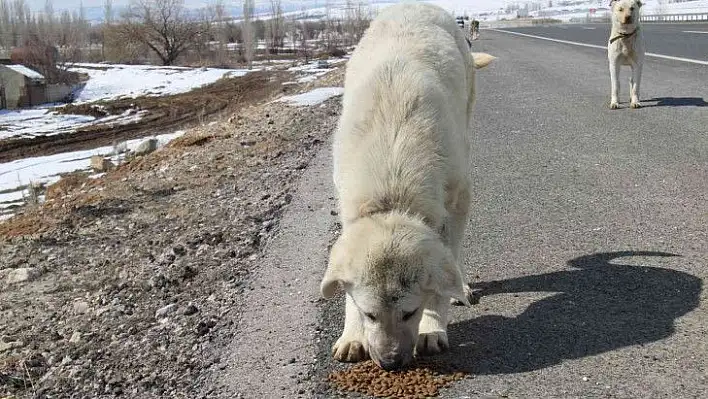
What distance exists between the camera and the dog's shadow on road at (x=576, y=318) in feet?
13.6

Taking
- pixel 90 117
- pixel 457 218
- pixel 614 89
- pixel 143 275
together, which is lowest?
pixel 90 117

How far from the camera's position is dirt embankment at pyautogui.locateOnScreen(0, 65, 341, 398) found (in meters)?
4.54

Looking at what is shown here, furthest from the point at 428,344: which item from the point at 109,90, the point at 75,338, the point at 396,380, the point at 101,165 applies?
the point at 109,90

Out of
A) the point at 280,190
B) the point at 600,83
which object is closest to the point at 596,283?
the point at 280,190

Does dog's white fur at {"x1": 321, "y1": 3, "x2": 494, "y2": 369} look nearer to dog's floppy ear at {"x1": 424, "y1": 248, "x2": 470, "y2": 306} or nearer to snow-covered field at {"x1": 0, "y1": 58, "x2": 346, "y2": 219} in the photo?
dog's floppy ear at {"x1": 424, "y1": 248, "x2": 470, "y2": 306}

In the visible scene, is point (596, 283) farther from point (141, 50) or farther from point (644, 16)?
point (141, 50)

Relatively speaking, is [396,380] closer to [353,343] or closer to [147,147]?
[353,343]

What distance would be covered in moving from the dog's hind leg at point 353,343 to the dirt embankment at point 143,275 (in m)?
0.64

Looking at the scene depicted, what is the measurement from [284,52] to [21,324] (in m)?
79.9

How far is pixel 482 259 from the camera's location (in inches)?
228

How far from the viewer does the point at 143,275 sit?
6227 mm

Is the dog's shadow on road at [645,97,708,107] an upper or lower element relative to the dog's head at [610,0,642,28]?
lower

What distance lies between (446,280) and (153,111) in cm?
3763

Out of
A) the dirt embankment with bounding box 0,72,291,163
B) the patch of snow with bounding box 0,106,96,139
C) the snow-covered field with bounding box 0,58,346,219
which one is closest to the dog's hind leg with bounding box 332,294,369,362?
the snow-covered field with bounding box 0,58,346,219
